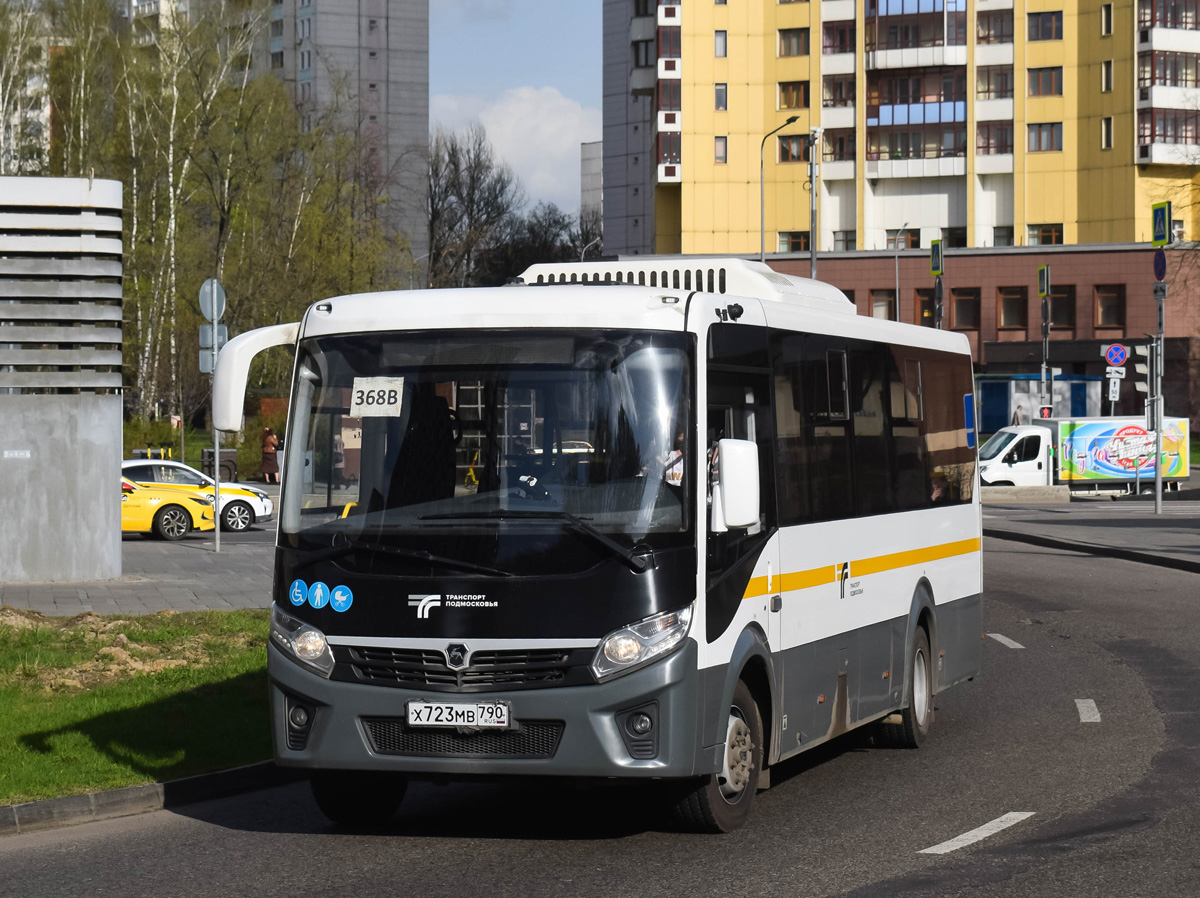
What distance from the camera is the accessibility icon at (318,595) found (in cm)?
801

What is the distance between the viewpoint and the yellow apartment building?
7994cm

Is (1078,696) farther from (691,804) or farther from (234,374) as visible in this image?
(234,374)

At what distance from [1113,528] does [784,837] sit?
2609cm

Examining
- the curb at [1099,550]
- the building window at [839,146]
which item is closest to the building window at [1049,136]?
the building window at [839,146]

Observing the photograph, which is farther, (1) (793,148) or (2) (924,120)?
(1) (793,148)

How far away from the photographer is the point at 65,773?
9.45m

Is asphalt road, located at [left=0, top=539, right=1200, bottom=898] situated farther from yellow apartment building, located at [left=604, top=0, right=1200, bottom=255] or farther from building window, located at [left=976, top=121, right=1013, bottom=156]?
building window, located at [left=976, top=121, right=1013, bottom=156]

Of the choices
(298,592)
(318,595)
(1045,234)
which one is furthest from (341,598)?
(1045,234)

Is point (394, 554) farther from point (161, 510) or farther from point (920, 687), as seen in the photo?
point (161, 510)

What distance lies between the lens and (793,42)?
85500 mm

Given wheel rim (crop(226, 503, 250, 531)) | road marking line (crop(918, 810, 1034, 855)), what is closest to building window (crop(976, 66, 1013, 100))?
wheel rim (crop(226, 503, 250, 531))

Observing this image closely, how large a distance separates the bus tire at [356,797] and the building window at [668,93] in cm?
7974

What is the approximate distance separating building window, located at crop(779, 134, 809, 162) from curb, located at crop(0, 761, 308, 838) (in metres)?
77.1

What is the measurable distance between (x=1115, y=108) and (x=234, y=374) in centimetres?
7796
